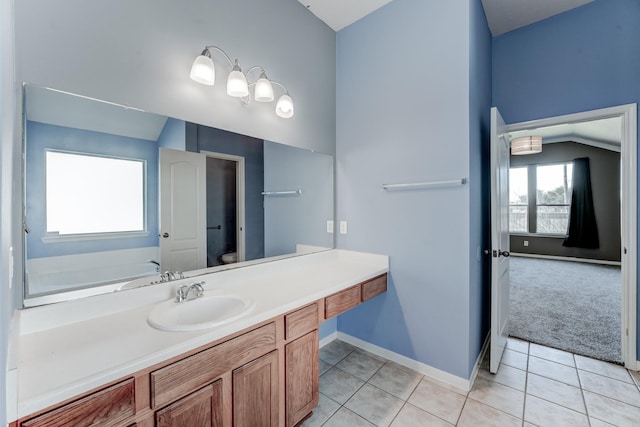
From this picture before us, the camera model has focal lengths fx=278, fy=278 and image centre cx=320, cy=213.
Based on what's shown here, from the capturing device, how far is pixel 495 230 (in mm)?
2061

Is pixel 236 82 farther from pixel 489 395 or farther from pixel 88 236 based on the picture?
pixel 489 395

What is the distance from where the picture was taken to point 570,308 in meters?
3.29

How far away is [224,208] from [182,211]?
275 mm

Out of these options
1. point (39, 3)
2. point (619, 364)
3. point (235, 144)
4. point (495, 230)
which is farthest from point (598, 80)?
point (39, 3)

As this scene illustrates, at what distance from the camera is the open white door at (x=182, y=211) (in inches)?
57.6

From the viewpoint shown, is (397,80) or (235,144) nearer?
(235,144)

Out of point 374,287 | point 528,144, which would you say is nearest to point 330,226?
point 374,287

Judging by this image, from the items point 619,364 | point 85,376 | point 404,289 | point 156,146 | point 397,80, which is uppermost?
point 397,80

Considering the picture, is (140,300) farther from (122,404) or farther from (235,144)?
(235,144)

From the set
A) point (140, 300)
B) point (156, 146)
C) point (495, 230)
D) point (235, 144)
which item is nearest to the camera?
point (140, 300)

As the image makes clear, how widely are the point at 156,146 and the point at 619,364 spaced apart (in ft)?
11.6

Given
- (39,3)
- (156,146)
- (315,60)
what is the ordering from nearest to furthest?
(39,3)
(156,146)
(315,60)

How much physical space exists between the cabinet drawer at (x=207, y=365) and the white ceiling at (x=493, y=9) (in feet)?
7.71

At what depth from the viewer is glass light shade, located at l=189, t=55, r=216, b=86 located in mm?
1426
